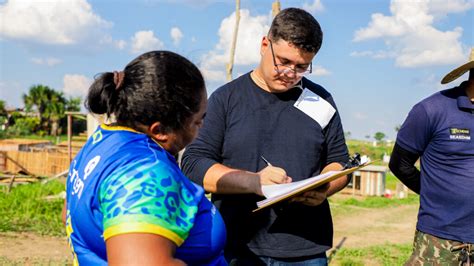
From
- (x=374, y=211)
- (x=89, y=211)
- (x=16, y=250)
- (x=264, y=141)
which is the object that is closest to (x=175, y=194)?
(x=89, y=211)

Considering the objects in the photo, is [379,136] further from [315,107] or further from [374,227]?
[315,107]

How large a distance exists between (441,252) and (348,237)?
8.09m

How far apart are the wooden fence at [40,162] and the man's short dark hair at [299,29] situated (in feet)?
76.6

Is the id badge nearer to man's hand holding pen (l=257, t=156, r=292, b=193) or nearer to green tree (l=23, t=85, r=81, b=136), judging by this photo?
man's hand holding pen (l=257, t=156, r=292, b=193)

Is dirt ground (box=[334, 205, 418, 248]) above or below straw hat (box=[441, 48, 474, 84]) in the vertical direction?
below

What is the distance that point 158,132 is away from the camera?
148 cm

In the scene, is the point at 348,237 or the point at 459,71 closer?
the point at 459,71

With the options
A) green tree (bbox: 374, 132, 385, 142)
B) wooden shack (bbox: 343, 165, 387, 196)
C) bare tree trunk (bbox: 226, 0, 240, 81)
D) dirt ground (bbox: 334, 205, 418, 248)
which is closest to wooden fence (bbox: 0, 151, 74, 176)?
wooden shack (bbox: 343, 165, 387, 196)

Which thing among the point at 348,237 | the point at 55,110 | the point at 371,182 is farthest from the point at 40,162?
the point at 55,110

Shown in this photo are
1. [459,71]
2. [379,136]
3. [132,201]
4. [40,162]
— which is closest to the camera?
[132,201]

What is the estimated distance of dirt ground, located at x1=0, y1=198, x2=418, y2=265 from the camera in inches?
293

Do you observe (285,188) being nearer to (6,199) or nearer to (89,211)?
(89,211)

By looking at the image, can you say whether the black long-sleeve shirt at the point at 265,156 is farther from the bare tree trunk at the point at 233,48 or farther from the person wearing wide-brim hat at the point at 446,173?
the bare tree trunk at the point at 233,48

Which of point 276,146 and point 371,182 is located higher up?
point 276,146
